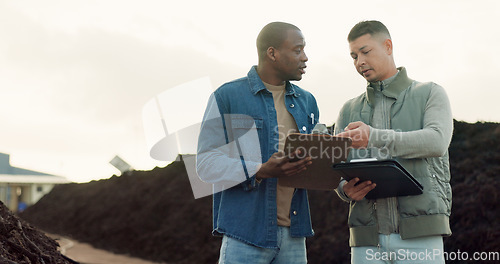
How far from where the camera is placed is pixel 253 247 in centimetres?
256

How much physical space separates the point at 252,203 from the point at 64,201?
16186 mm

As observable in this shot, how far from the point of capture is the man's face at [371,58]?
259 cm

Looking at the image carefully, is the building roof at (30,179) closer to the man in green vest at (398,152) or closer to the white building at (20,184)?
the white building at (20,184)

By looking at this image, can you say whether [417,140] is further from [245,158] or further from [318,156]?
[245,158]

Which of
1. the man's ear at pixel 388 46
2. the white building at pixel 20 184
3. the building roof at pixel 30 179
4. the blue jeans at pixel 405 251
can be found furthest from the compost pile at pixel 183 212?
the white building at pixel 20 184

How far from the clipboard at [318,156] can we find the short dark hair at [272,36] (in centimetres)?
84

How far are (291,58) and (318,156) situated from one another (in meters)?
0.75

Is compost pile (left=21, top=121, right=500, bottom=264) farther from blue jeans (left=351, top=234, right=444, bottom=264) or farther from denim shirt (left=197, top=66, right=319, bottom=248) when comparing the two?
denim shirt (left=197, top=66, right=319, bottom=248)

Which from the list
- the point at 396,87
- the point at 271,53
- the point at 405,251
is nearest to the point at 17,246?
the point at 271,53

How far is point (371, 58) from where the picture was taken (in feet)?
8.52

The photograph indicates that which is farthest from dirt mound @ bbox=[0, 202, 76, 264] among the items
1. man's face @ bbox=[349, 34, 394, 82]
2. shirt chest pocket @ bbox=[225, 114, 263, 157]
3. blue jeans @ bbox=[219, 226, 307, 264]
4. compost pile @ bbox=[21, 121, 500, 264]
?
compost pile @ bbox=[21, 121, 500, 264]

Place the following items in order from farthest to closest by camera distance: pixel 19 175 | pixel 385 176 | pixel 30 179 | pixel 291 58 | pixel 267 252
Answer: pixel 19 175 < pixel 30 179 < pixel 291 58 < pixel 267 252 < pixel 385 176

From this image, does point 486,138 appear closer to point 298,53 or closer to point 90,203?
point 298,53

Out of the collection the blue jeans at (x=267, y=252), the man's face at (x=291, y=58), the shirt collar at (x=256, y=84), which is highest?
the man's face at (x=291, y=58)
